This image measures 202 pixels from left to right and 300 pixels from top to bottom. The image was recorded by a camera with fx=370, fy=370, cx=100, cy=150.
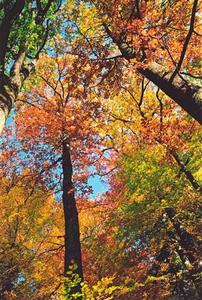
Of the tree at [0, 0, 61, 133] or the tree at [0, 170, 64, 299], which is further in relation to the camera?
the tree at [0, 170, 64, 299]

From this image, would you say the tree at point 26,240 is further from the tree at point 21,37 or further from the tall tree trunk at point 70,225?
the tree at point 21,37

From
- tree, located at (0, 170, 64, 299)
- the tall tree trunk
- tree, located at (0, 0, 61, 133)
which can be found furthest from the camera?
tree, located at (0, 170, 64, 299)

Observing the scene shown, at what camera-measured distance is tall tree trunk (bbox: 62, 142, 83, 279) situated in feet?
36.3

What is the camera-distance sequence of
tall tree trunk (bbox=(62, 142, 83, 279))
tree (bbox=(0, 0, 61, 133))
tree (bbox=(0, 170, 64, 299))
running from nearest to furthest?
tree (bbox=(0, 0, 61, 133)), tall tree trunk (bbox=(62, 142, 83, 279)), tree (bbox=(0, 170, 64, 299))

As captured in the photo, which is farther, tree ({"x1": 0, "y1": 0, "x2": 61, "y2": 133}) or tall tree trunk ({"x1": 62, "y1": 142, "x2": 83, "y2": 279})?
tall tree trunk ({"x1": 62, "y1": 142, "x2": 83, "y2": 279})

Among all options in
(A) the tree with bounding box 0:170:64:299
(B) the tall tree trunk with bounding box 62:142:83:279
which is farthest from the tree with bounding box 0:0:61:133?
(A) the tree with bounding box 0:170:64:299

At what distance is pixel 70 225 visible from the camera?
39.4ft

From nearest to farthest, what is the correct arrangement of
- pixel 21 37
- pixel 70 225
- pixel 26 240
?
pixel 21 37
pixel 70 225
pixel 26 240

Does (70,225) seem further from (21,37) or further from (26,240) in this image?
(21,37)

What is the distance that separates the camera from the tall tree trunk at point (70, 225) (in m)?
11.1

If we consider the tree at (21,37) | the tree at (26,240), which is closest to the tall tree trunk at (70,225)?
the tree at (26,240)

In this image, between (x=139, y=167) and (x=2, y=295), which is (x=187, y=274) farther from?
(x=2, y=295)

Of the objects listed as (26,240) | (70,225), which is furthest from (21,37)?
(26,240)

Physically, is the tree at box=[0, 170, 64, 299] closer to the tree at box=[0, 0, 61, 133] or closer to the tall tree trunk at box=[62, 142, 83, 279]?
the tall tree trunk at box=[62, 142, 83, 279]
